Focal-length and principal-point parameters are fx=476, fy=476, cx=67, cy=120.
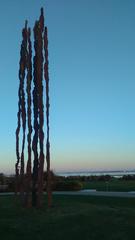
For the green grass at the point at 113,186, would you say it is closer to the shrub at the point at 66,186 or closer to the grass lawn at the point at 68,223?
the shrub at the point at 66,186

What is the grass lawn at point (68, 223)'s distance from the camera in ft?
37.5

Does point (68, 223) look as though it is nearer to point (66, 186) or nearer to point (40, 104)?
point (40, 104)

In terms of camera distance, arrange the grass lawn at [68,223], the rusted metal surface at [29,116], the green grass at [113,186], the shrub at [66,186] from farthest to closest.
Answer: the shrub at [66,186]
the green grass at [113,186]
the rusted metal surface at [29,116]
the grass lawn at [68,223]

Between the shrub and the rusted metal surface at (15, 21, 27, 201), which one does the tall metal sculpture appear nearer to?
the rusted metal surface at (15, 21, 27, 201)

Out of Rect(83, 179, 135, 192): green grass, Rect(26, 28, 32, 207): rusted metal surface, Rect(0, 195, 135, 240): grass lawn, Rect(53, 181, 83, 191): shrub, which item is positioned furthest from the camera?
Rect(53, 181, 83, 191): shrub

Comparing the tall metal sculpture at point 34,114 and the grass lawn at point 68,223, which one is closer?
the grass lawn at point 68,223

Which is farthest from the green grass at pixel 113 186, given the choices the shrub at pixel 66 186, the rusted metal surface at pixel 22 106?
the rusted metal surface at pixel 22 106

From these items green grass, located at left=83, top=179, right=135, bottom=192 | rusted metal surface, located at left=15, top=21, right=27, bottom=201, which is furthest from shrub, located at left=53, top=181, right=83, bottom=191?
rusted metal surface, located at left=15, top=21, right=27, bottom=201

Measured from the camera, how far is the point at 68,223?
13.1 m

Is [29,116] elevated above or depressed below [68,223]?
above

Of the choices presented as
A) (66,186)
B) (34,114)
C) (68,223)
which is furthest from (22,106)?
(66,186)

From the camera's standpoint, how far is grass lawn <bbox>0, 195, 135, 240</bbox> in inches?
450

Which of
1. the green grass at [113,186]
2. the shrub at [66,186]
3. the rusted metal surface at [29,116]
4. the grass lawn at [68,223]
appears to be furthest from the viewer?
the shrub at [66,186]

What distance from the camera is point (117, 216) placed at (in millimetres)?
14211
